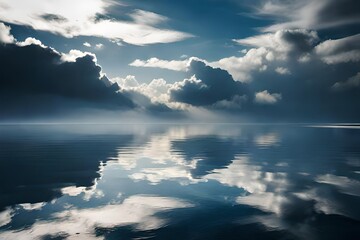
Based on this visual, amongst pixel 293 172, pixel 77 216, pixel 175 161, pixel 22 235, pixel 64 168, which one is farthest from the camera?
pixel 175 161

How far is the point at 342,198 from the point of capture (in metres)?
20.9

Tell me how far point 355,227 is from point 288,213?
3.45m

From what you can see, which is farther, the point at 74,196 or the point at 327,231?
the point at 74,196

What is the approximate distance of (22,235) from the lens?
14164 mm

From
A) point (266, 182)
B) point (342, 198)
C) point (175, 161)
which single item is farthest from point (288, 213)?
point (175, 161)

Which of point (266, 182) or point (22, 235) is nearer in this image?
point (22, 235)

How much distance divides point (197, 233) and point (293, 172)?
67.5ft

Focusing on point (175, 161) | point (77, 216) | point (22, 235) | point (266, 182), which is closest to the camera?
point (22, 235)

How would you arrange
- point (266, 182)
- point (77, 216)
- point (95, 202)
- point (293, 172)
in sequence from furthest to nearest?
point (293, 172)
point (266, 182)
point (95, 202)
point (77, 216)

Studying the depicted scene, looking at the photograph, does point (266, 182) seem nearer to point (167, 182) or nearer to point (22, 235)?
point (167, 182)

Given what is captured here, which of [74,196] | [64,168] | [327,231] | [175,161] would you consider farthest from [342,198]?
[64,168]

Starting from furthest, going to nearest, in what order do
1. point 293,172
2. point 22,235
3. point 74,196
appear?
1. point 293,172
2. point 74,196
3. point 22,235

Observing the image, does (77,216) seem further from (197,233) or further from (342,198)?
(342,198)

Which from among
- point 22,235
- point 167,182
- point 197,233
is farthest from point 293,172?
point 22,235
